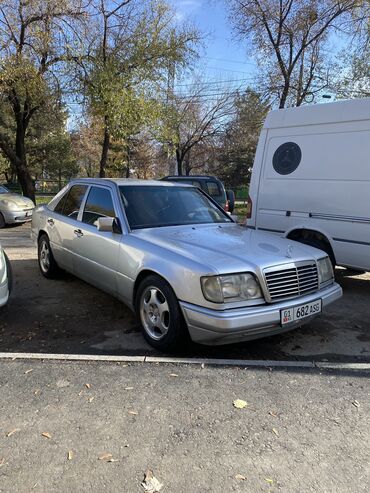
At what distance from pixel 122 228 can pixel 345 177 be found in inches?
122

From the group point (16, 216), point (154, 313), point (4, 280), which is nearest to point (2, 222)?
point (16, 216)

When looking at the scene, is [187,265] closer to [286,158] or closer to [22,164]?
[286,158]

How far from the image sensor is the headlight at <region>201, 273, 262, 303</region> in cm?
366

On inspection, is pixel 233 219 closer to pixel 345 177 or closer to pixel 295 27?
pixel 345 177

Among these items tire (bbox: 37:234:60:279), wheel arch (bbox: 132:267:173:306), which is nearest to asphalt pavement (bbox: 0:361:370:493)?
wheel arch (bbox: 132:267:173:306)

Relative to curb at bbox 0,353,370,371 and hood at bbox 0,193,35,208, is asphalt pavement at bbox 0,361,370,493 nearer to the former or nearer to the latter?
curb at bbox 0,353,370,371

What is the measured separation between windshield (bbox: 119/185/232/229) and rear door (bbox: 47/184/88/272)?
1.03m

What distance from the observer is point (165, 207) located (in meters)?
5.25

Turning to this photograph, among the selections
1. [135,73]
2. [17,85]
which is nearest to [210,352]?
[17,85]

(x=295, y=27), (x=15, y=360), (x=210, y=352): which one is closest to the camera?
(x=15, y=360)

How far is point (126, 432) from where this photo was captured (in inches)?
113

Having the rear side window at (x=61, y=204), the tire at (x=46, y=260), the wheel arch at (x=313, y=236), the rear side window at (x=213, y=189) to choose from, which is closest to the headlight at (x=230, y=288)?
the wheel arch at (x=313, y=236)

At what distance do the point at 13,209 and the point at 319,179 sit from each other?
10817mm

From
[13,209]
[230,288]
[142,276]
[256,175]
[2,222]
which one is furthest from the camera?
[2,222]
